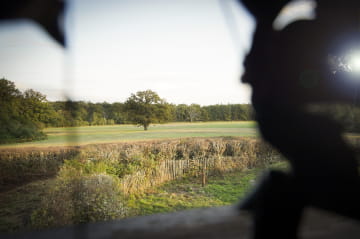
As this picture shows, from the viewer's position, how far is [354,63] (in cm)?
73

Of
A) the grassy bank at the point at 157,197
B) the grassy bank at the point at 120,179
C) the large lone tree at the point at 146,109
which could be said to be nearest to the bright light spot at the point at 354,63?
the grassy bank at the point at 120,179

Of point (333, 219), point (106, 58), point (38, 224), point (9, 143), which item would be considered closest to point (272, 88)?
point (333, 219)

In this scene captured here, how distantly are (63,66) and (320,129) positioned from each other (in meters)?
0.75

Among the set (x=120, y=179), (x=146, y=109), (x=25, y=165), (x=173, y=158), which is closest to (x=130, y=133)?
(x=146, y=109)

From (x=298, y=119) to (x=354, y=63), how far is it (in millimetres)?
337

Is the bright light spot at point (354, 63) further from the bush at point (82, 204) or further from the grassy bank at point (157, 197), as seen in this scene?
the grassy bank at point (157, 197)

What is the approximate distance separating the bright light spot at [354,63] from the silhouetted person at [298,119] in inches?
4.1

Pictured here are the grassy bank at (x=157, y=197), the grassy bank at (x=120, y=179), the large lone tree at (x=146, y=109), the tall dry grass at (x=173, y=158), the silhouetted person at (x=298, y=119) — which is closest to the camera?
the silhouetted person at (x=298, y=119)

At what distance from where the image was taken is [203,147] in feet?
34.9

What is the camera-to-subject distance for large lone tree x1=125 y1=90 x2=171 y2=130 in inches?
538

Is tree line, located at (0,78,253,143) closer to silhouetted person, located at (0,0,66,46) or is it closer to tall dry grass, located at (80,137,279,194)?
silhouetted person, located at (0,0,66,46)

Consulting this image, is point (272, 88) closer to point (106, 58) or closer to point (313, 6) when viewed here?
point (313, 6)

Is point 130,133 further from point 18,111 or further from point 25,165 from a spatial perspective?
point 18,111

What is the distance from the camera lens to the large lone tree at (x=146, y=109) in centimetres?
1366
